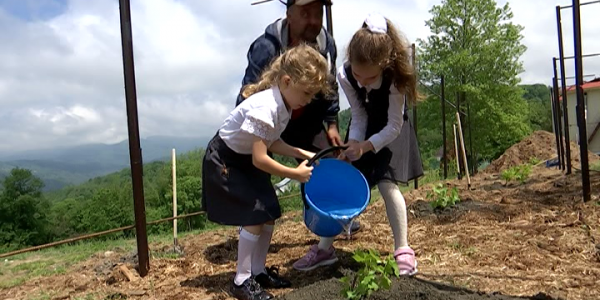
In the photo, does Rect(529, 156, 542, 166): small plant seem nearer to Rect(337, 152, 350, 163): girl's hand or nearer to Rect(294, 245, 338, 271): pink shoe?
Rect(294, 245, 338, 271): pink shoe

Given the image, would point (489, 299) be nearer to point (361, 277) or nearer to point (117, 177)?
point (361, 277)

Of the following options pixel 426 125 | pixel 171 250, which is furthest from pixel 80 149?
pixel 171 250

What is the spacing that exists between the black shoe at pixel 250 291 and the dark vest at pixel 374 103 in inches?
39.5

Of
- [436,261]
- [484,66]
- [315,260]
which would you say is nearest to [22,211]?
[315,260]

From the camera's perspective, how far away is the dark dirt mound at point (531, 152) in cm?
1360

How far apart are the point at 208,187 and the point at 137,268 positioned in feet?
3.49

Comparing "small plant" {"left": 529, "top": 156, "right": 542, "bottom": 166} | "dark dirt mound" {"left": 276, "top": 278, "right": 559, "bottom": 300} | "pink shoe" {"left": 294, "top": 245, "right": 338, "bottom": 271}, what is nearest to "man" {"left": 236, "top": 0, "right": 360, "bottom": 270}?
"pink shoe" {"left": 294, "top": 245, "right": 338, "bottom": 271}

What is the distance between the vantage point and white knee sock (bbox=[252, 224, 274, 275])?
2.56 metres

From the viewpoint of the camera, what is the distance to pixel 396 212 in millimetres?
2533

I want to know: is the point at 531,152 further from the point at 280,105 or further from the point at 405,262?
the point at 280,105

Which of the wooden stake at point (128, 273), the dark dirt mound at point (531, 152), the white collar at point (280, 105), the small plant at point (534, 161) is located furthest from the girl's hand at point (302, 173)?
the small plant at point (534, 161)

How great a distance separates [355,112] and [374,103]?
5.4 inches

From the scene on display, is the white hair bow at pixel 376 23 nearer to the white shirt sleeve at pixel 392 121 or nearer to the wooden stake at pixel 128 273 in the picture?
the white shirt sleeve at pixel 392 121

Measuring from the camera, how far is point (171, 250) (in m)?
3.73
